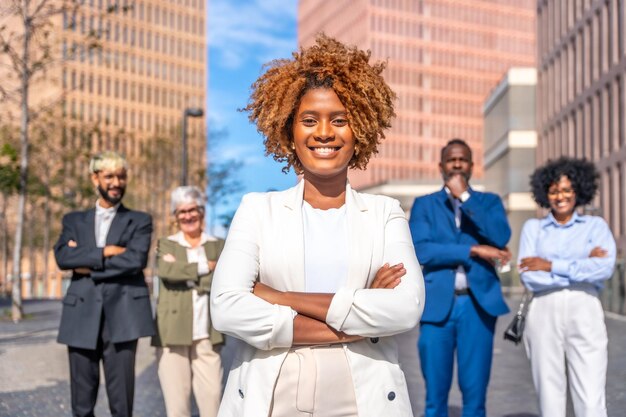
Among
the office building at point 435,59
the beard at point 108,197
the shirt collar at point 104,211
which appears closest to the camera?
the beard at point 108,197

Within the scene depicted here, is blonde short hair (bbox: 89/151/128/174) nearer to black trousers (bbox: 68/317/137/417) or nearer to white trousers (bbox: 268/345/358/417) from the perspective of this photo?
black trousers (bbox: 68/317/137/417)

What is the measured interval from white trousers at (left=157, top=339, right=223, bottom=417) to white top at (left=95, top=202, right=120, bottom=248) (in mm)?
917

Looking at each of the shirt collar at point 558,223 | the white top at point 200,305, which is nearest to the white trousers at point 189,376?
the white top at point 200,305

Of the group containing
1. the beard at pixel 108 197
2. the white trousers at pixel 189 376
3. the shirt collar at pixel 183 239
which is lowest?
the white trousers at pixel 189 376

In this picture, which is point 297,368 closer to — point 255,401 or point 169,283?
point 255,401

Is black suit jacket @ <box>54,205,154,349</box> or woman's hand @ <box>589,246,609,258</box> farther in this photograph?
black suit jacket @ <box>54,205,154,349</box>

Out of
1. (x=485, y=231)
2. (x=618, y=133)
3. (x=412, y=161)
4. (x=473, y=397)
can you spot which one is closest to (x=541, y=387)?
(x=473, y=397)

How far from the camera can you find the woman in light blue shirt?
577 cm

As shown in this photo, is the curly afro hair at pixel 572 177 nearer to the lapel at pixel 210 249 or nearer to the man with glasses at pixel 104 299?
the lapel at pixel 210 249

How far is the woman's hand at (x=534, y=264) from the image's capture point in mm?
5914

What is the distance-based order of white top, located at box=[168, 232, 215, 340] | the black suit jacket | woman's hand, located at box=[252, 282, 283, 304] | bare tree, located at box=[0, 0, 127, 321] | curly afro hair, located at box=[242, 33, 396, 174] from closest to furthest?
woman's hand, located at box=[252, 282, 283, 304]
curly afro hair, located at box=[242, 33, 396, 174]
the black suit jacket
white top, located at box=[168, 232, 215, 340]
bare tree, located at box=[0, 0, 127, 321]

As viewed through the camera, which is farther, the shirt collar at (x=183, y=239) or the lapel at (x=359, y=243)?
the shirt collar at (x=183, y=239)

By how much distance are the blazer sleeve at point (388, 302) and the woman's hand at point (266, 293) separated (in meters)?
0.18

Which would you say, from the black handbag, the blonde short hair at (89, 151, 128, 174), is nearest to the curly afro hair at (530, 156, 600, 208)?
the black handbag
